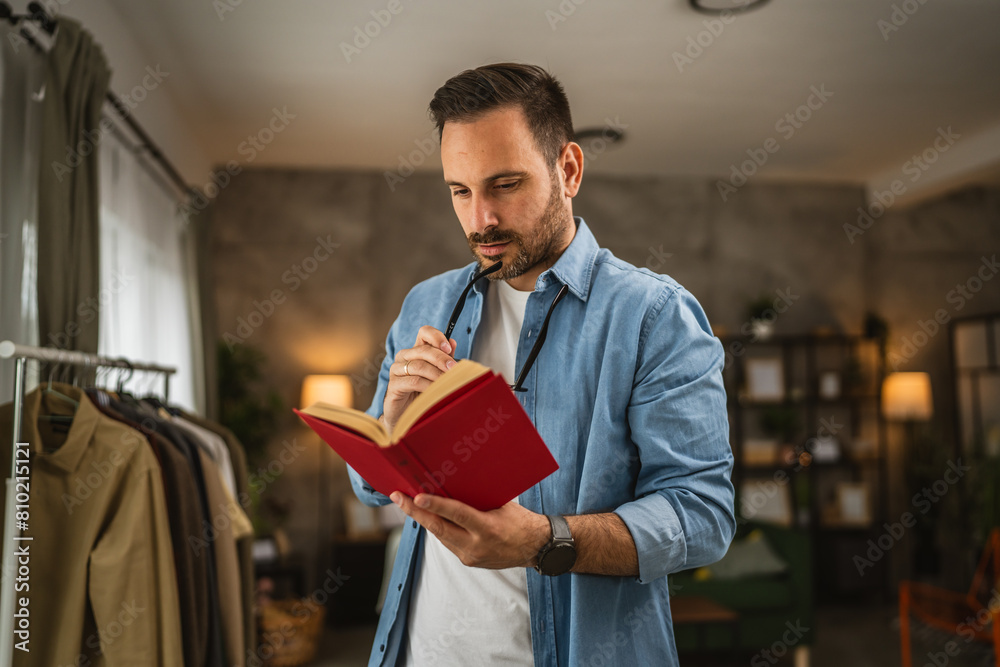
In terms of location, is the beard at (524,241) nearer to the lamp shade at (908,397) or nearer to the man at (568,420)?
the man at (568,420)

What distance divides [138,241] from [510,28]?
182 centimetres

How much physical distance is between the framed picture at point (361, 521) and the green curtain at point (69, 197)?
2925 mm

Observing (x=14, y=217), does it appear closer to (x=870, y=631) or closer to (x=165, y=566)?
(x=165, y=566)

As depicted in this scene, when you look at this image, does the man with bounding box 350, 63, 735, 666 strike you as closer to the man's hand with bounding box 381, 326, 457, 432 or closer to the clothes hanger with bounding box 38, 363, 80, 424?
the man's hand with bounding box 381, 326, 457, 432

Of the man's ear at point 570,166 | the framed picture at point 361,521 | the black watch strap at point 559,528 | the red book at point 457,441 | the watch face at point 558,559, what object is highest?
the man's ear at point 570,166

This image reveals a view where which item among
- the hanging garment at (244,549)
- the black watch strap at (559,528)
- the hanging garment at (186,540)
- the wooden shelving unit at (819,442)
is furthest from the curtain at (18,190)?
the wooden shelving unit at (819,442)

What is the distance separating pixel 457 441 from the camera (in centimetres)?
74

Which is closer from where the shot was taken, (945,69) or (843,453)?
(945,69)

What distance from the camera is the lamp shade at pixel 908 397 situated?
4906 millimetres

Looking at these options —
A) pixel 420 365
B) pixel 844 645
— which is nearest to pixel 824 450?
pixel 844 645

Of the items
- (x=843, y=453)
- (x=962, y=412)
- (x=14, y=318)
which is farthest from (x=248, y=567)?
(x=962, y=412)

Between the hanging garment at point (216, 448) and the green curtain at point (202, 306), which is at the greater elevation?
the green curtain at point (202, 306)

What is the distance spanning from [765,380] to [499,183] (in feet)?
15.5

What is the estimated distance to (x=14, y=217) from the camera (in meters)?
1.89
